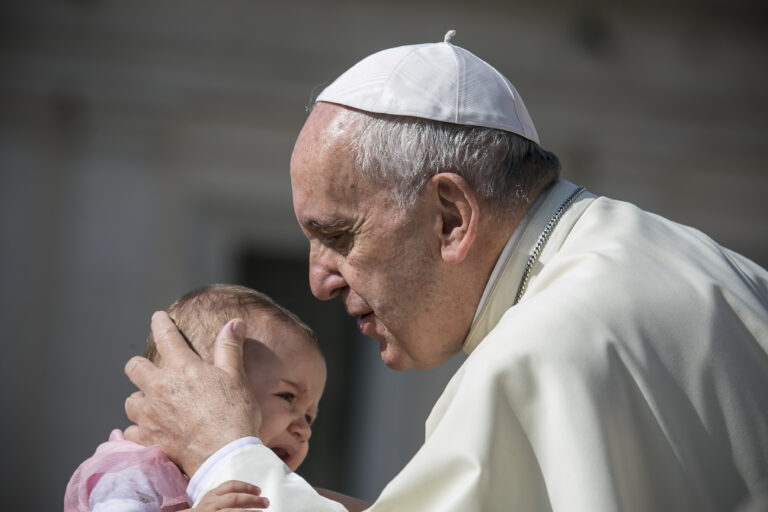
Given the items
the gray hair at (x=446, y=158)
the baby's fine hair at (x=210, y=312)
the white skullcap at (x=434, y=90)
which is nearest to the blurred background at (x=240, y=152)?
the baby's fine hair at (x=210, y=312)

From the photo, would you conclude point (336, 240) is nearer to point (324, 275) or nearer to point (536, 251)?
point (324, 275)

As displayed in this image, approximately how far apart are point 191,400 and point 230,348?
20 cm

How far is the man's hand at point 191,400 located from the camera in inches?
115

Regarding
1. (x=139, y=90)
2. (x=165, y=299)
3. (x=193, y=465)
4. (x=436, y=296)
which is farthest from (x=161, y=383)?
(x=139, y=90)

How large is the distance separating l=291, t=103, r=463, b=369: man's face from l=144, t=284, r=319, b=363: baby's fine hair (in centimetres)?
20

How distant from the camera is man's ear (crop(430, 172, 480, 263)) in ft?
10.0

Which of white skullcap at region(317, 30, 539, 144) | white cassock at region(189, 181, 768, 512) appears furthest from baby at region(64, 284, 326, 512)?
white skullcap at region(317, 30, 539, 144)

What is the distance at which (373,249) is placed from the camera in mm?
3168

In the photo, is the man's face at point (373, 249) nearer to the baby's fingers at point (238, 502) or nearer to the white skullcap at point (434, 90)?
the white skullcap at point (434, 90)

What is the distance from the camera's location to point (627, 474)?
2424mm

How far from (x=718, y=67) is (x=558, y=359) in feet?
23.4

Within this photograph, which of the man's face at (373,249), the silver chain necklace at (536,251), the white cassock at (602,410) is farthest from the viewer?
the man's face at (373,249)

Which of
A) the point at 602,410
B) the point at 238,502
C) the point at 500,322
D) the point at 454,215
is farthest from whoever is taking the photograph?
the point at 454,215

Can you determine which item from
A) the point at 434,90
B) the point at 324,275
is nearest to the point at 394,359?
the point at 324,275
